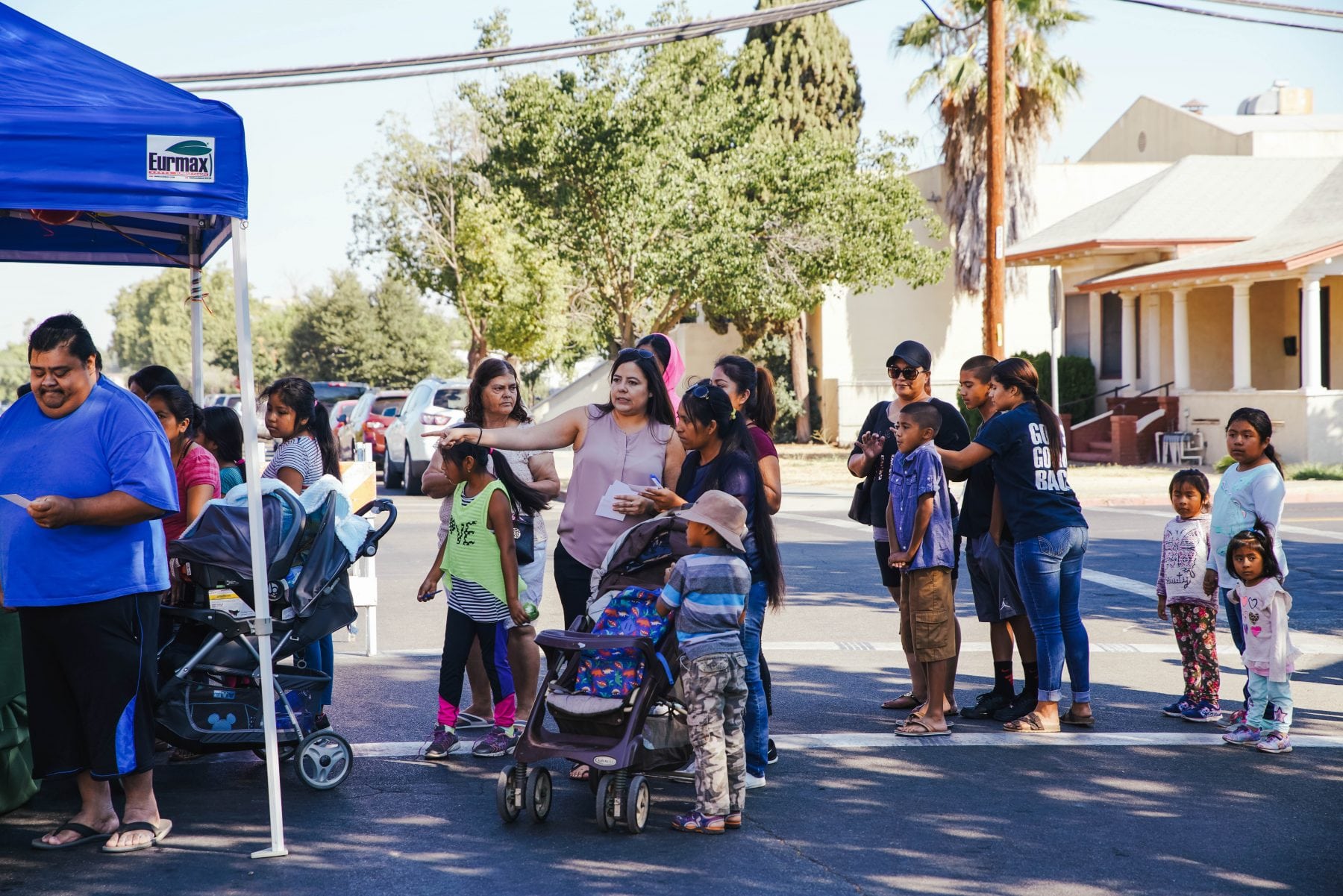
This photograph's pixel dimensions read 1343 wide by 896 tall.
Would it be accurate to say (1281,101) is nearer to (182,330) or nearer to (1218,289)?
(1218,289)

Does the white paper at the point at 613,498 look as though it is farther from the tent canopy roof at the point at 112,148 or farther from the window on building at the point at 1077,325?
the window on building at the point at 1077,325

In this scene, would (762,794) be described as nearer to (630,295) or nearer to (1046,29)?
(630,295)

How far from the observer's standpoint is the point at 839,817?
548 centimetres

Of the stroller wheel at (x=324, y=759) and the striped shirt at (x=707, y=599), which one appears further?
the stroller wheel at (x=324, y=759)

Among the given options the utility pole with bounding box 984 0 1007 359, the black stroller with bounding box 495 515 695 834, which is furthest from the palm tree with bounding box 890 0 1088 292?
the black stroller with bounding box 495 515 695 834

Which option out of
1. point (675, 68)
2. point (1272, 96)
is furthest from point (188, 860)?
point (1272, 96)

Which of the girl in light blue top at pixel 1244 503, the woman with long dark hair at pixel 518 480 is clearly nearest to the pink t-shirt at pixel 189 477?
the woman with long dark hair at pixel 518 480

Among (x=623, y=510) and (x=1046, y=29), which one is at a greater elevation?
(x=1046, y=29)

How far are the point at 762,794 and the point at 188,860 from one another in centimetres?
238

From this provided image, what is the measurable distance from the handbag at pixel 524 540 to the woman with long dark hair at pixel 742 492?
1.08 m

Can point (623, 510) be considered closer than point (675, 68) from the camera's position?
Yes

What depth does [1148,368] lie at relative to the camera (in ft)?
95.0

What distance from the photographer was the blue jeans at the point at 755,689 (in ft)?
19.1

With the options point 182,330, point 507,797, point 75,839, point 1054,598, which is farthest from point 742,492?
point 182,330
